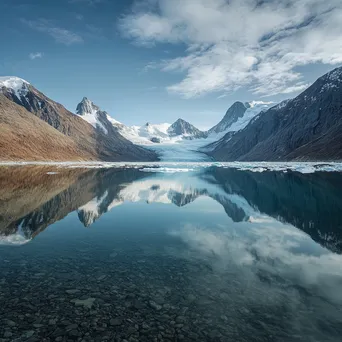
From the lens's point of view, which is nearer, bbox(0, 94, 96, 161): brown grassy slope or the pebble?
the pebble

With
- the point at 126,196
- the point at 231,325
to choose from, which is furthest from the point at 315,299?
the point at 126,196

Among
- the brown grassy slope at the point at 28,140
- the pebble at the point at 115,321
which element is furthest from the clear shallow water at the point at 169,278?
the brown grassy slope at the point at 28,140

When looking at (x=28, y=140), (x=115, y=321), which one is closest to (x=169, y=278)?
(x=115, y=321)

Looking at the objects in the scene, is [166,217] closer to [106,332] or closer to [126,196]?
[126,196]

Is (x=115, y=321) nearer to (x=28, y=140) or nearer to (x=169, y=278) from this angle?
(x=169, y=278)

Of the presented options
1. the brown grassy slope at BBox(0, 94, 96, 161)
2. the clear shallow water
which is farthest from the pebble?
the brown grassy slope at BBox(0, 94, 96, 161)

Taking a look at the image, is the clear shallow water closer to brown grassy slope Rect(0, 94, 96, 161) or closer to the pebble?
the pebble
